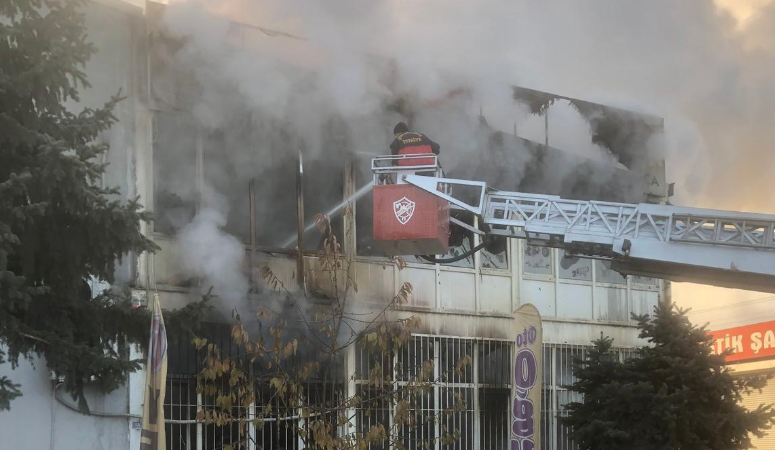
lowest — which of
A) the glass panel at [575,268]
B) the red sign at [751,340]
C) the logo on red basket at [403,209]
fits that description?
the red sign at [751,340]

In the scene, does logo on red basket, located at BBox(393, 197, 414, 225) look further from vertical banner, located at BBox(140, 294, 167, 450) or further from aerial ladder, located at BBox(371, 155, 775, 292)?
vertical banner, located at BBox(140, 294, 167, 450)

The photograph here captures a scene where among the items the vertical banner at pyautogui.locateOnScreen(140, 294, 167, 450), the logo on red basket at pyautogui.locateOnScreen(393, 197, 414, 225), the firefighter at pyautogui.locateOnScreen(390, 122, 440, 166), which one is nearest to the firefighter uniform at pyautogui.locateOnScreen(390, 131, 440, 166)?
the firefighter at pyautogui.locateOnScreen(390, 122, 440, 166)

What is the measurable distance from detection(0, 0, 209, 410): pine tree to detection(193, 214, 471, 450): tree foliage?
6.74 feet

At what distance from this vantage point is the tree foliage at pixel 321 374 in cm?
1067

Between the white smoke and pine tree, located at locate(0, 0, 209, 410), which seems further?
the white smoke

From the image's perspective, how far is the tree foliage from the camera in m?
10.7

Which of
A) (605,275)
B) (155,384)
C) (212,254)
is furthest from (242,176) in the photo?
(605,275)

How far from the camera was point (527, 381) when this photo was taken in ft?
50.1

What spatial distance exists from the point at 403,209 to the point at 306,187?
270 cm

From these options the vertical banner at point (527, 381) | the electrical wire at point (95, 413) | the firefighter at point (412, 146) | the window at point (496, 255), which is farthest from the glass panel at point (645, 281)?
the electrical wire at point (95, 413)

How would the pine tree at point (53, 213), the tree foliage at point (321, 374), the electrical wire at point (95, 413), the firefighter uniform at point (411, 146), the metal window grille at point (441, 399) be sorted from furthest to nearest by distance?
the metal window grille at point (441, 399)
the firefighter uniform at point (411, 146)
the electrical wire at point (95, 413)
the tree foliage at point (321, 374)
the pine tree at point (53, 213)

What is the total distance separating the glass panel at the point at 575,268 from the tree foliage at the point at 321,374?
3151 millimetres

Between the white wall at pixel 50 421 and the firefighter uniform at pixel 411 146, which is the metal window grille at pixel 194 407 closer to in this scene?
A: the white wall at pixel 50 421

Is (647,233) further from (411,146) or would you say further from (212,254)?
(212,254)
